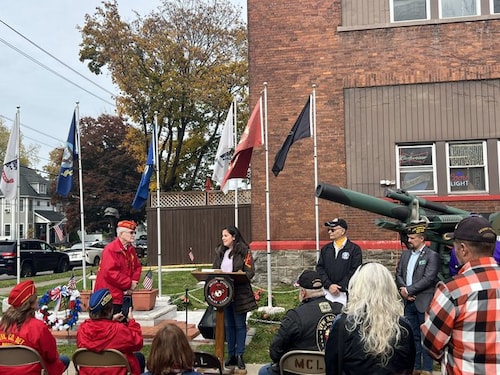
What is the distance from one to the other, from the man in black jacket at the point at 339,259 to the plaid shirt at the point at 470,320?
3.82m

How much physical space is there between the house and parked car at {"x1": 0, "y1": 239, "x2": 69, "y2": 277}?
113 feet

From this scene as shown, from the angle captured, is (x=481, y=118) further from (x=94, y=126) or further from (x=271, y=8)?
(x=94, y=126)

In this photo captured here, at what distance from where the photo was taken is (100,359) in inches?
166

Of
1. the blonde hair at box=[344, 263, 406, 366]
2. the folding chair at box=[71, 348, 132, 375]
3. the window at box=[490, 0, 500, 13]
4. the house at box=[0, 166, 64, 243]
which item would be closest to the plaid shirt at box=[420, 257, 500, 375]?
the blonde hair at box=[344, 263, 406, 366]

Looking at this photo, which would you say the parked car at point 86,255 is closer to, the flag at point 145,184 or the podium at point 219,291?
the flag at point 145,184

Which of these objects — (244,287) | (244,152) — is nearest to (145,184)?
(244,152)

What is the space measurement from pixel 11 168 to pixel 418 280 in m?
9.58

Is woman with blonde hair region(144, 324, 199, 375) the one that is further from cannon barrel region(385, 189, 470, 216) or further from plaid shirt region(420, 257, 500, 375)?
cannon barrel region(385, 189, 470, 216)

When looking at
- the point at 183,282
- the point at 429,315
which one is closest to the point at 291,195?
the point at 183,282

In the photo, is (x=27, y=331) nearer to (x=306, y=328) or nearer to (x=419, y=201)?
(x=306, y=328)

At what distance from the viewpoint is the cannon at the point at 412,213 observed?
Answer: 6.77 m

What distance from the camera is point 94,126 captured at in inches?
1663

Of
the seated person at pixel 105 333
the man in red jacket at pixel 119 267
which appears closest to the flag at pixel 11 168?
the man in red jacket at pixel 119 267

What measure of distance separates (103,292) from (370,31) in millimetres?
10844
